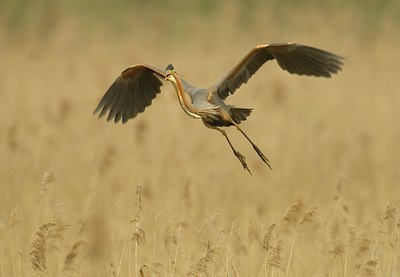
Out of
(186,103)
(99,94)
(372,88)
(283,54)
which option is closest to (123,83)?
(283,54)

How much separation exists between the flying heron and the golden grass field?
0.52 meters

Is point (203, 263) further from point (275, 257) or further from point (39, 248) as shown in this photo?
point (39, 248)

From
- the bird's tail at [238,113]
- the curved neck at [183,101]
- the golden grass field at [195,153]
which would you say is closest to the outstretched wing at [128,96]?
the golden grass field at [195,153]

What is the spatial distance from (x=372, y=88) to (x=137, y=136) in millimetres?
Answer: 3040

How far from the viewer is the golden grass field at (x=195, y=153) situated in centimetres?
576

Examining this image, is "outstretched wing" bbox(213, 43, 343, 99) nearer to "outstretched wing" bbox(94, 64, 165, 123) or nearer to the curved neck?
the curved neck

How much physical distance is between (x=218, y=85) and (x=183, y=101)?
38 cm

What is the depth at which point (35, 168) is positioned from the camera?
8969 mm

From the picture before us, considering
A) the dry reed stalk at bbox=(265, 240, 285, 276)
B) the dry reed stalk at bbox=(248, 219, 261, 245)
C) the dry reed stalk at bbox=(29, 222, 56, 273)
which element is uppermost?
the dry reed stalk at bbox=(248, 219, 261, 245)

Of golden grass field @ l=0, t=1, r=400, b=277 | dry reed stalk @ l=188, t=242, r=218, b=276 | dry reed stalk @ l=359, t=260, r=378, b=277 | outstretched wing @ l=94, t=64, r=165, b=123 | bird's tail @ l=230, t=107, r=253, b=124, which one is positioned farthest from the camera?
outstretched wing @ l=94, t=64, r=165, b=123

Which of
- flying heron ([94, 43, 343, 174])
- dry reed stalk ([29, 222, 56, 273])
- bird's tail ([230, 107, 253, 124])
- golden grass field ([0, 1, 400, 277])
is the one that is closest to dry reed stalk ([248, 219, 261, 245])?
golden grass field ([0, 1, 400, 277])

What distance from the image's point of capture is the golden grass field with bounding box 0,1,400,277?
5.76 m

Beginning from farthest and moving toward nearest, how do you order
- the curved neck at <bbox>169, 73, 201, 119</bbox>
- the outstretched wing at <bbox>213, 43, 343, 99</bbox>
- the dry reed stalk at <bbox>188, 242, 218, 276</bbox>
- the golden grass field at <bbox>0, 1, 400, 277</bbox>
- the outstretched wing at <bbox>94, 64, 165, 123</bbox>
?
the outstretched wing at <bbox>94, 64, 165, 123</bbox> → the outstretched wing at <bbox>213, 43, 343, 99</bbox> → the golden grass field at <bbox>0, 1, 400, 277</bbox> → the curved neck at <bbox>169, 73, 201, 119</bbox> → the dry reed stalk at <bbox>188, 242, 218, 276</bbox>

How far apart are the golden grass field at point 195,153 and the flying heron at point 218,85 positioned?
1.72 feet
